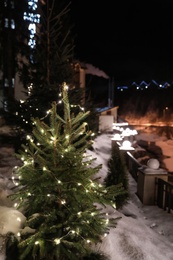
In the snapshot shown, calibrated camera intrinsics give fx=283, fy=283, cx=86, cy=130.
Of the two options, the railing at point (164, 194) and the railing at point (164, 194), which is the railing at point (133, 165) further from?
the railing at point (164, 194)

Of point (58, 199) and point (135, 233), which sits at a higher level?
point (58, 199)

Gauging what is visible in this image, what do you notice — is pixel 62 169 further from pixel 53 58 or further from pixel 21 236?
pixel 53 58

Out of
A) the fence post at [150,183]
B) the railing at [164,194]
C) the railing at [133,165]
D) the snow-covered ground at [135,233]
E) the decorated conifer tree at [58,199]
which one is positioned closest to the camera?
the decorated conifer tree at [58,199]

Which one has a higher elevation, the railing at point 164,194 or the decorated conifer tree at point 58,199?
the decorated conifer tree at point 58,199

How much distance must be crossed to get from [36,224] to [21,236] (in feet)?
0.90

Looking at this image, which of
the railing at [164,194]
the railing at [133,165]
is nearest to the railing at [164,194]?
the railing at [164,194]

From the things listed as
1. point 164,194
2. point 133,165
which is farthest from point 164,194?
point 133,165

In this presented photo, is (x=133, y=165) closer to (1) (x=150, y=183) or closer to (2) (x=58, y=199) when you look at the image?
(1) (x=150, y=183)

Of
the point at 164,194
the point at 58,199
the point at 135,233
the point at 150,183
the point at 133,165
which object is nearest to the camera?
the point at 58,199

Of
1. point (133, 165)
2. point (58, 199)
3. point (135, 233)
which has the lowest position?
point (133, 165)

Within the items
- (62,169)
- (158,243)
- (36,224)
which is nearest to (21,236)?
(36,224)

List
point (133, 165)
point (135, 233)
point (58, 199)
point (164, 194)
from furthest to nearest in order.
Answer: point (133, 165)
point (164, 194)
point (135, 233)
point (58, 199)

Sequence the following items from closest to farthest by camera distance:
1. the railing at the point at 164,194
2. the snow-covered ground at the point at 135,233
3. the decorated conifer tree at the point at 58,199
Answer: the decorated conifer tree at the point at 58,199
the snow-covered ground at the point at 135,233
the railing at the point at 164,194

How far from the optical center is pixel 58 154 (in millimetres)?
3994
